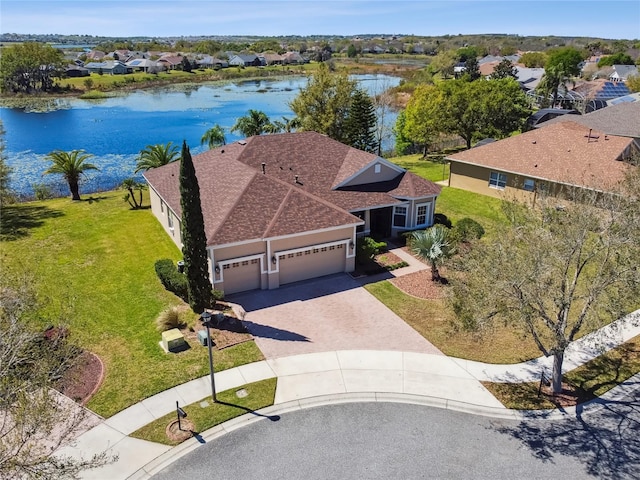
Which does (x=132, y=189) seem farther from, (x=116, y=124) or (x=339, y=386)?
(x=116, y=124)

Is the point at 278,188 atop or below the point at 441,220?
atop

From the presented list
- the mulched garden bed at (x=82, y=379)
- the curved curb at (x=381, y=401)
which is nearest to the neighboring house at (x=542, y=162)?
the curved curb at (x=381, y=401)

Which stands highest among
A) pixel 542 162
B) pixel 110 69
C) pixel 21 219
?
pixel 110 69

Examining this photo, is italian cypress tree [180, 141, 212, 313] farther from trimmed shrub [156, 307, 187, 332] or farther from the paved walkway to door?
the paved walkway to door

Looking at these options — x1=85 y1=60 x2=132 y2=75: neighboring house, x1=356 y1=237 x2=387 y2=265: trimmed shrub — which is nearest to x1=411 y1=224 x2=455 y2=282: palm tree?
x1=356 y1=237 x2=387 y2=265: trimmed shrub

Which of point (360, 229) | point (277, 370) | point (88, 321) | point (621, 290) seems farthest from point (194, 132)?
point (621, 290)

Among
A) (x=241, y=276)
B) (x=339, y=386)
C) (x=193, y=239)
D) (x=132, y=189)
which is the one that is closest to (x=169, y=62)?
(x=132, y=189)

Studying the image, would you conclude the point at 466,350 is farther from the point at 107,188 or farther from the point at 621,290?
the point at 107,188
